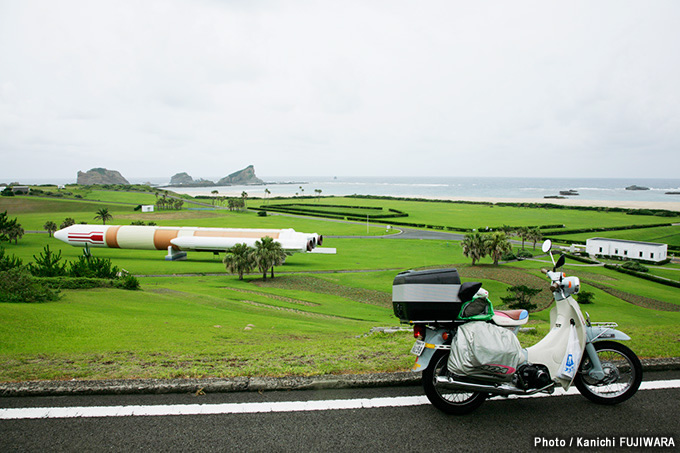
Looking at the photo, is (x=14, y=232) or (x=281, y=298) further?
(x=14, y=232)

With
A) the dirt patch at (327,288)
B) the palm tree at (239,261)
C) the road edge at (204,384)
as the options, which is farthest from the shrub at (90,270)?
the road edge at (204,384)

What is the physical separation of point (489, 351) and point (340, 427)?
7.39 feet

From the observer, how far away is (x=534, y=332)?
38.2ft

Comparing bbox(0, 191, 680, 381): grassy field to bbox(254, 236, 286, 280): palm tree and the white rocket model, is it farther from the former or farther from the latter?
the white rocket model

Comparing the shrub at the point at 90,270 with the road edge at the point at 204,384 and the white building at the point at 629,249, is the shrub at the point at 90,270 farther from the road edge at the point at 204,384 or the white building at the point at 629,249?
the white building at the point at 629,249

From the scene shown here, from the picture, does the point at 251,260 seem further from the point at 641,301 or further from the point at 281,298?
the point at 641,301

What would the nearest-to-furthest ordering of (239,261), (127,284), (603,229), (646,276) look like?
(127,284) < (239,261) < (646,276) < (603,229)

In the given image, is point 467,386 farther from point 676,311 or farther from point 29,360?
point 676,311

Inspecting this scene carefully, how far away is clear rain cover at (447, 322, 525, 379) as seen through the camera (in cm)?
551

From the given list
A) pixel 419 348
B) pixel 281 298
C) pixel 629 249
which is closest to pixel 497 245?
pixel 629 249

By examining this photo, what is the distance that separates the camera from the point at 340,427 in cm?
527

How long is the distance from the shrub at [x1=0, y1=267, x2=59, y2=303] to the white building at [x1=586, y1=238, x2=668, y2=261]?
221 feet

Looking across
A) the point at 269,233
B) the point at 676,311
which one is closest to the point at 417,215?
the point at 269,233

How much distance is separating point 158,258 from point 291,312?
32.6 m
